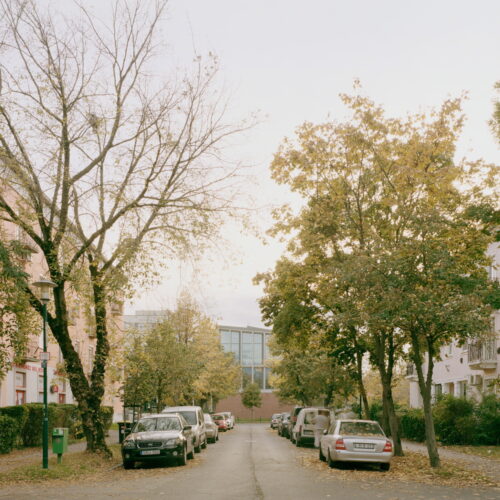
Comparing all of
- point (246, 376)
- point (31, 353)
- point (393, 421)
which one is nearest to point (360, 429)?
point (393, 421)

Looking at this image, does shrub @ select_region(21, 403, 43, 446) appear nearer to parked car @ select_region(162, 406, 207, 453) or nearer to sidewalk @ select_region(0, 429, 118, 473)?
sidewalk @ select_region(0, 429, 118, 473)

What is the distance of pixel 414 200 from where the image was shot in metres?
20.5

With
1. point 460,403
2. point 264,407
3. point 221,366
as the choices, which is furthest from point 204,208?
point 264,407

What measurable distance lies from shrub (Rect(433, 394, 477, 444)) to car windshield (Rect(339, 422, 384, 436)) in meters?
11.1

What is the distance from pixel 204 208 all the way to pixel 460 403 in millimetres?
15566

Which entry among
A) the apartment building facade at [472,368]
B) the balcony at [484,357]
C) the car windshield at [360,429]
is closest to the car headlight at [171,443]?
the car windshield at [360,429]

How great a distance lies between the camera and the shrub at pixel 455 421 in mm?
29234

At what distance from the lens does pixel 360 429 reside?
19.4 metres

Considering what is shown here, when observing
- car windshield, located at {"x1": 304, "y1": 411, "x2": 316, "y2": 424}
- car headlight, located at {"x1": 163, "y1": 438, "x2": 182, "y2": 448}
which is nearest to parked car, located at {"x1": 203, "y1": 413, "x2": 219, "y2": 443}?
car windshield, located at {"x1": 304, "y1": 411, "x2": 316, "y2": 424}

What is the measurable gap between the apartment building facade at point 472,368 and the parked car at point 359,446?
355 inches

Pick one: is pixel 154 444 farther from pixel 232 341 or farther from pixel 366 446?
pixel 232 341

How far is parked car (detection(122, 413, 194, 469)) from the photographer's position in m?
19.3

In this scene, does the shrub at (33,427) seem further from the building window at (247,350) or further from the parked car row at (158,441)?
the building window at (247,350)

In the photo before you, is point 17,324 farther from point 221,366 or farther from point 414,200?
point 221,366
